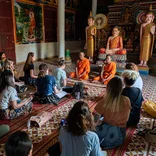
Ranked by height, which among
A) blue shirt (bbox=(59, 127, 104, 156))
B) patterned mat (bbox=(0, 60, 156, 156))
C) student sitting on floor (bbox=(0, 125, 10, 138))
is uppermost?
blue shirt (bbox=(59, 127, 104, 156))

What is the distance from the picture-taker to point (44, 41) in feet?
33.4

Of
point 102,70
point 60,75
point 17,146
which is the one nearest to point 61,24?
point 102,70

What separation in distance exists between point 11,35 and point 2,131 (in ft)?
20.5

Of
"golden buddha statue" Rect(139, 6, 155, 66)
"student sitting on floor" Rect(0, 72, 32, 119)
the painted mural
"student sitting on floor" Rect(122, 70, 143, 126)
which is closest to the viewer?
"student sitting on floor" Rect(122, 70, 143, 126)

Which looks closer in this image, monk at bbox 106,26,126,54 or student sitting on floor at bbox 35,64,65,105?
student sitting on floor at bbox 35,64,65,105

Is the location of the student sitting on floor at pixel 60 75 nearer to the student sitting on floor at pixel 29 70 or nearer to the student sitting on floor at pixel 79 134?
the student sitting on floor at pixel 29 70

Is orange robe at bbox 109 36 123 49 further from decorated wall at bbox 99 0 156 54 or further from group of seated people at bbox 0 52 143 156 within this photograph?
group of seated people at bbox 0 52 143 156

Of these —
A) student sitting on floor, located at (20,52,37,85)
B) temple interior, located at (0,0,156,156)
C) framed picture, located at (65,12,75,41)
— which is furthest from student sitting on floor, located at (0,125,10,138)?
framed picture, located at (65,12,75,41)

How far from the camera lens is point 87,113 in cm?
149

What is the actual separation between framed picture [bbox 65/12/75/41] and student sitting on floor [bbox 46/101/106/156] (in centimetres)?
1109

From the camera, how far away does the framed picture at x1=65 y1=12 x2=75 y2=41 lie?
39.1ft

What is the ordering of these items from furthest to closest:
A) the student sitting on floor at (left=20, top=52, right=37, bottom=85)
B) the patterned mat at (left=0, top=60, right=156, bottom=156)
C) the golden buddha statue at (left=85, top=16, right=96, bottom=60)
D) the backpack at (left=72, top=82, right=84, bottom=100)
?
1. the golden buddha statue at (left=85, top=16, right=96, bottom=60)
2. the student sitting on floor at (left=20, top=52, right=37, bottom=85)
3. the backpack at (left=72, top=82, right=84, bottom=100)
4. the patterned mat at (left=0, top=60, right=156, bottom=156)

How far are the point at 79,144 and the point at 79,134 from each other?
0.34ft

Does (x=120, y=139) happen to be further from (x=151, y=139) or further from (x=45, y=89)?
(x=45, y=89)
